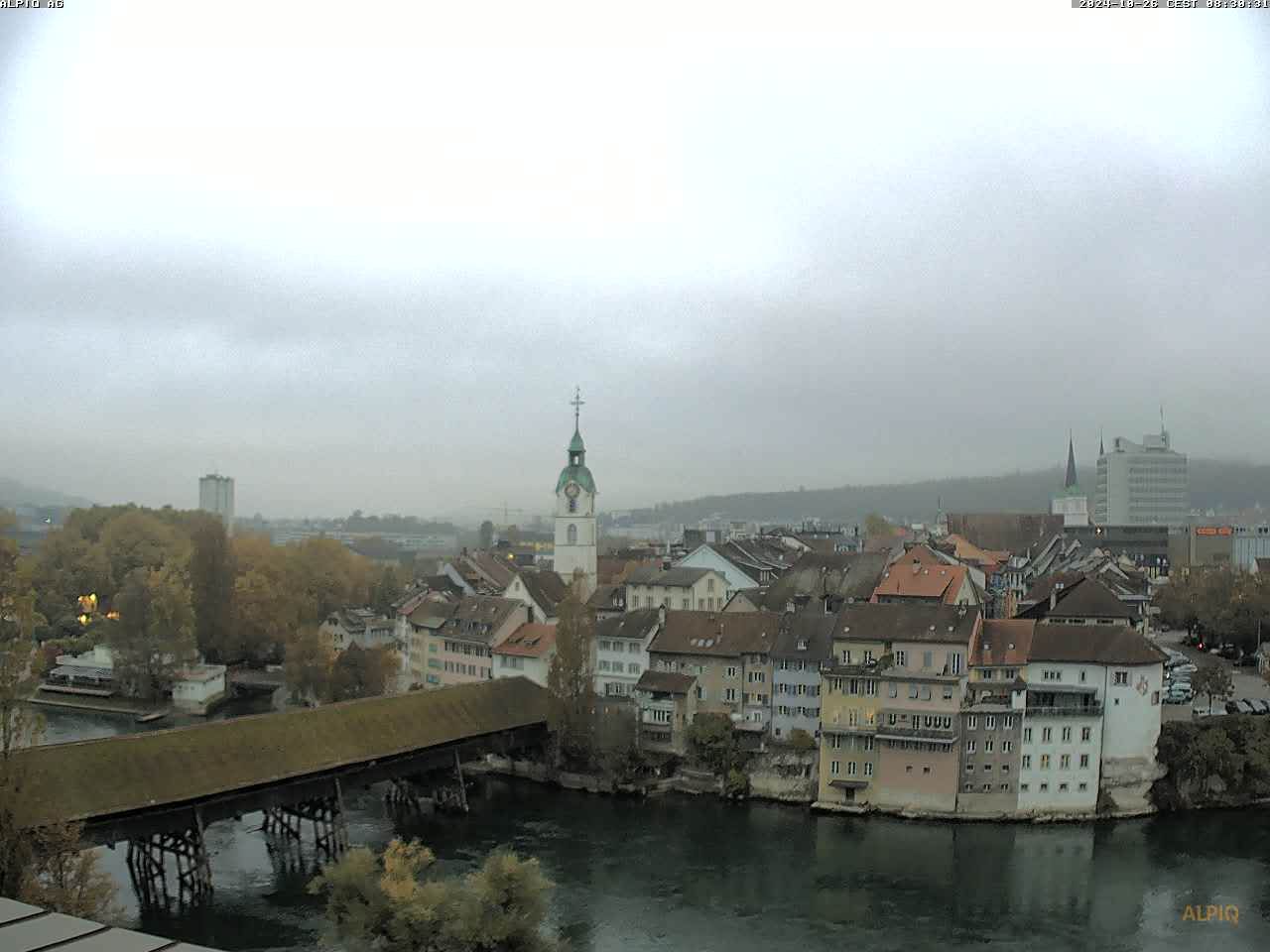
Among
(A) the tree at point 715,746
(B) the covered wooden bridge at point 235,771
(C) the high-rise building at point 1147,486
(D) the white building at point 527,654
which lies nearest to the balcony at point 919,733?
(A) the tree at point 715,746

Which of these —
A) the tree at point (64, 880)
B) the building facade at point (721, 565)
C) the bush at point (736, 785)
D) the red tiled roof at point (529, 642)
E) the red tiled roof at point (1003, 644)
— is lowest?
the bush at point (736, 785)

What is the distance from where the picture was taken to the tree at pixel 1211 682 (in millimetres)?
28734

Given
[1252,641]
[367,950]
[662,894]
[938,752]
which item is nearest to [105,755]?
[367,950]

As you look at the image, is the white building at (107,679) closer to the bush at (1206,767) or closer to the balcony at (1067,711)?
the balcony at (1067,711)

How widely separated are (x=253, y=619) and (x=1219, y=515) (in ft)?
322

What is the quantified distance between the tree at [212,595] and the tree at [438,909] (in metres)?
32.7

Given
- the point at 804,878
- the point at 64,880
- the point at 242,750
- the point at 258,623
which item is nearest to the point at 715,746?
the point at 804,878

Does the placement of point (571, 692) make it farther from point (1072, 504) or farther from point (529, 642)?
point (1072, 504)

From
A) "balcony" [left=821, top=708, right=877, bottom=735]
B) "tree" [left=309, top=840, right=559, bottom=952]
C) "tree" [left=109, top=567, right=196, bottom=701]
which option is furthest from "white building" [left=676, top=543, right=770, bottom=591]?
"tree" [left=309, top=840, right=559, bottom=952]

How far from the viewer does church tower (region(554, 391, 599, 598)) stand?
4166 cm

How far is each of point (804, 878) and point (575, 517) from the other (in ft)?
73.6

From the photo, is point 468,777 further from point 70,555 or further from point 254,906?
point 70,555

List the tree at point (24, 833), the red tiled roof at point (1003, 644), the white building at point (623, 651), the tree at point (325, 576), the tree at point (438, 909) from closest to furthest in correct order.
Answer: the tree at point (438, 909) → the tree at point (24, 833) → the red tiled roof at point (1003, 644) → the white building at point (623, 651) → the tree at point (325, 576)

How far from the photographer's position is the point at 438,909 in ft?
47.9
